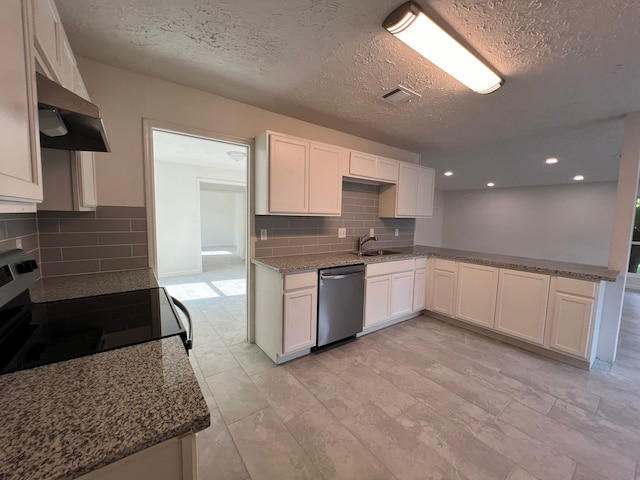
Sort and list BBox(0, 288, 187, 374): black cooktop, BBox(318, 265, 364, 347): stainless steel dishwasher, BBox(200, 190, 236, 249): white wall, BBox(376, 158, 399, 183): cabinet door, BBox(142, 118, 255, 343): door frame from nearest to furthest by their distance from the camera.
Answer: BBox(0, 288, 187, 374): black cooktop → BBox(142, 118, 255, 343): door frame → BBox(318, 265, 364, 347): stainless steel dishwasher → BBox(376, 158, 399, 183): cabinet door → BBox(200, 190, 236, 249): white wall

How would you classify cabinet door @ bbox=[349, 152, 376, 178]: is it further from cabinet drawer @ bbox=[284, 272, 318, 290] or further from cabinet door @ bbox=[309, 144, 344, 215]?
cabinet drawer @ bbox=[284, 272, 318, 290]

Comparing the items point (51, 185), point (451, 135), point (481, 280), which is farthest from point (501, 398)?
point (51, 185)

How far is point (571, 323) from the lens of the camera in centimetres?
249

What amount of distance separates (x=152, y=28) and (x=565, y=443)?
3546 mm

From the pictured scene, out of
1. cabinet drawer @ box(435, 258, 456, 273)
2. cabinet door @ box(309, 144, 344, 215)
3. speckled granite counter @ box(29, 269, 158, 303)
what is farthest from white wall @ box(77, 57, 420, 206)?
cabinet drawer @ box(435, 258, 456, 273)

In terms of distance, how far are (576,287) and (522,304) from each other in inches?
19.0

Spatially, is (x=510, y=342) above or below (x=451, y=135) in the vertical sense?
below

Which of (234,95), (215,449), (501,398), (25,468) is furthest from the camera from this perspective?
(234,95)

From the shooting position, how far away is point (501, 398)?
2.03m

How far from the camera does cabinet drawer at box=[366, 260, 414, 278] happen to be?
294cm

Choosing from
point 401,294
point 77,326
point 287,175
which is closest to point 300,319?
point 287,175

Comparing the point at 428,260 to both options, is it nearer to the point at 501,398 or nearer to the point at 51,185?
the point at 501,398

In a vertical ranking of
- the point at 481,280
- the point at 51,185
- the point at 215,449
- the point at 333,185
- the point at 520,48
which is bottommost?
the point at 215,449

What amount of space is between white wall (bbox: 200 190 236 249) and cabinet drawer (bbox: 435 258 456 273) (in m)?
8.71
